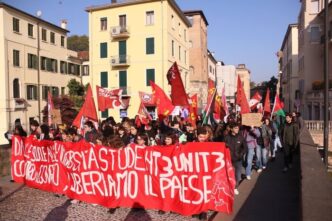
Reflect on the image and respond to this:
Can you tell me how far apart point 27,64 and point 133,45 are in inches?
418

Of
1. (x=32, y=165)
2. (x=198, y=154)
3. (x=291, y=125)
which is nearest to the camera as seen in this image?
(x=198, y=154)

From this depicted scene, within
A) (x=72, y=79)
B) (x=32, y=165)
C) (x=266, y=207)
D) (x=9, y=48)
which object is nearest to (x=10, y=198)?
(x=32, y=165)

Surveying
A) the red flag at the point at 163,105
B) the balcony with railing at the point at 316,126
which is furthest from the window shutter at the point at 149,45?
the red flag at the point at 163,105

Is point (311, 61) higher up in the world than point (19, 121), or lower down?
higher up

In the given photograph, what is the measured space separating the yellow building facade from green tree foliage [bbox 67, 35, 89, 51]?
101ft

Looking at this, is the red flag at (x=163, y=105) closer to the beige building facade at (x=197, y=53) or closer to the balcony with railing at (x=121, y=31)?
the balcony with railing at (x=121, y=31)

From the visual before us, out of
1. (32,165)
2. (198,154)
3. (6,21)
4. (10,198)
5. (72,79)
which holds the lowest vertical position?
(10,198)

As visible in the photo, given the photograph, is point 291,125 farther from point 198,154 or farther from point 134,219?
point 134,219

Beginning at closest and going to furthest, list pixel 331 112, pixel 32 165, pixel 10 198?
pixel 10 198 → pixel 32 165 → pixel 331 112

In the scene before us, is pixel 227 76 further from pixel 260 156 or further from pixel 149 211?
pixel 149 211

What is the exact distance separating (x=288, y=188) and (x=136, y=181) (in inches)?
150

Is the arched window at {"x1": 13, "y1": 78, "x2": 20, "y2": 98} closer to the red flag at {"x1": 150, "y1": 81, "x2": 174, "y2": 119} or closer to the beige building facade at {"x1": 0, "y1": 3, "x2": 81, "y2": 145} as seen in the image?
the beige building facade at {"x1": 0, "y1": 3, "x2": 81, "y2": 145}

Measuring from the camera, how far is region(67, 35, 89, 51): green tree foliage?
224 feet

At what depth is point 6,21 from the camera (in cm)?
3250
